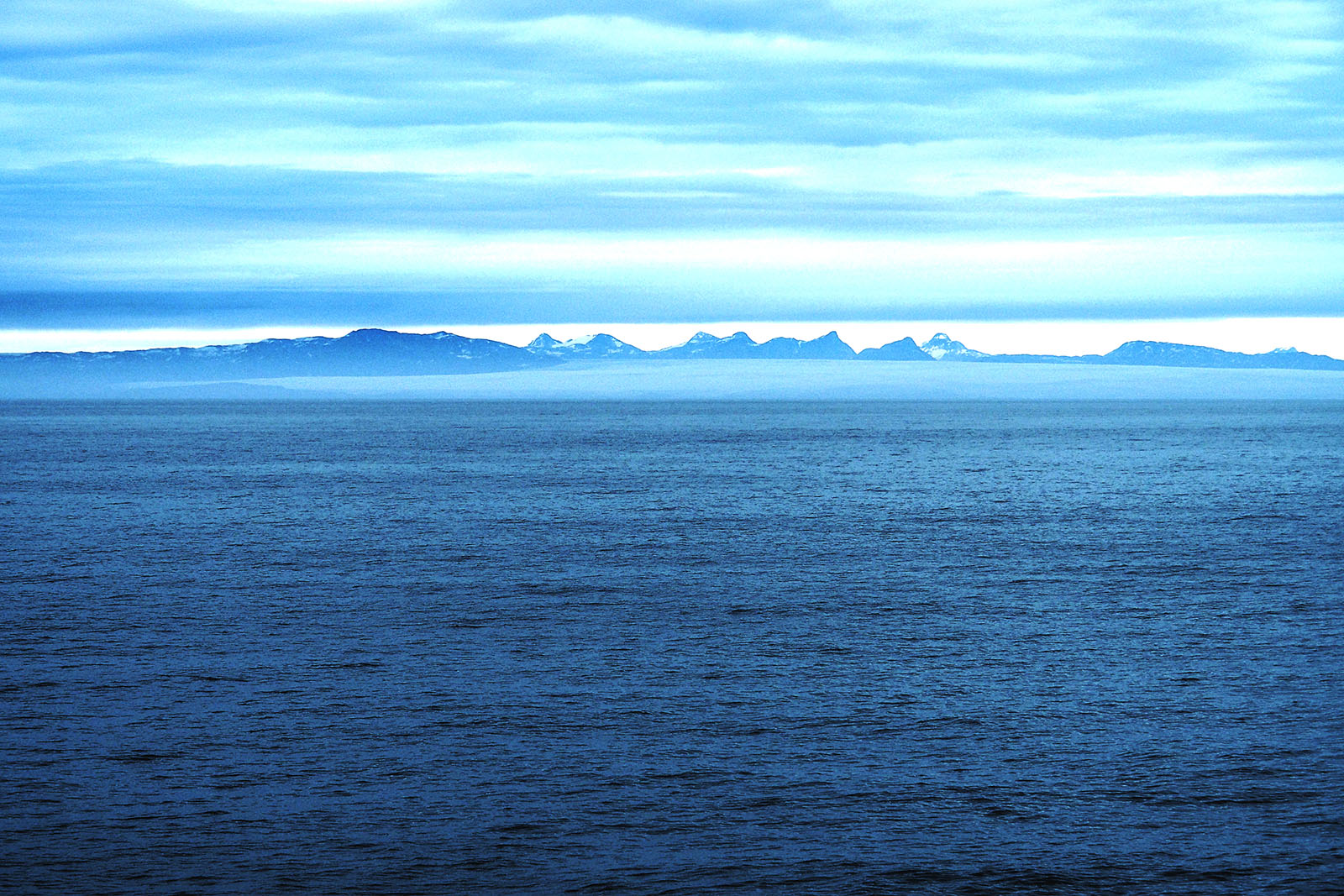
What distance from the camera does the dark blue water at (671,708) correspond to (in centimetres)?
1825

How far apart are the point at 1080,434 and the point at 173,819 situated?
7157 inches

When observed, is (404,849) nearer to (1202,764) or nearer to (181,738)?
(181,738)

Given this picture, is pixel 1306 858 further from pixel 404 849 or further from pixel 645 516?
pixel 645 516

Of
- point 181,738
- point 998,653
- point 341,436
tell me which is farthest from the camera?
point 341,436

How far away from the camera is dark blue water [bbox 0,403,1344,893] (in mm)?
18250

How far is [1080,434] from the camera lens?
188750 mm

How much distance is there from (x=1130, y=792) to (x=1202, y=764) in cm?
215

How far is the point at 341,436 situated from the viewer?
176875 millimetres

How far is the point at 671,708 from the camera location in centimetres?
2562

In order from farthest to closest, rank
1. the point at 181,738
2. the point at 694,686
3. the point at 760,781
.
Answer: the point at 694,686, the point at 181,738, the point at 760,781

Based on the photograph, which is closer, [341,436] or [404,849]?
[404,849]

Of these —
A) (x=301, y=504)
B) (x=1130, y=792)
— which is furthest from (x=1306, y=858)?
(x=301, y=504)

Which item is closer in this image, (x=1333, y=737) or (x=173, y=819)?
(x=173, y=819)

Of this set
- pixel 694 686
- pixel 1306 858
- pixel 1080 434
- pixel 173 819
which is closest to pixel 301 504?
pixel 694 686
